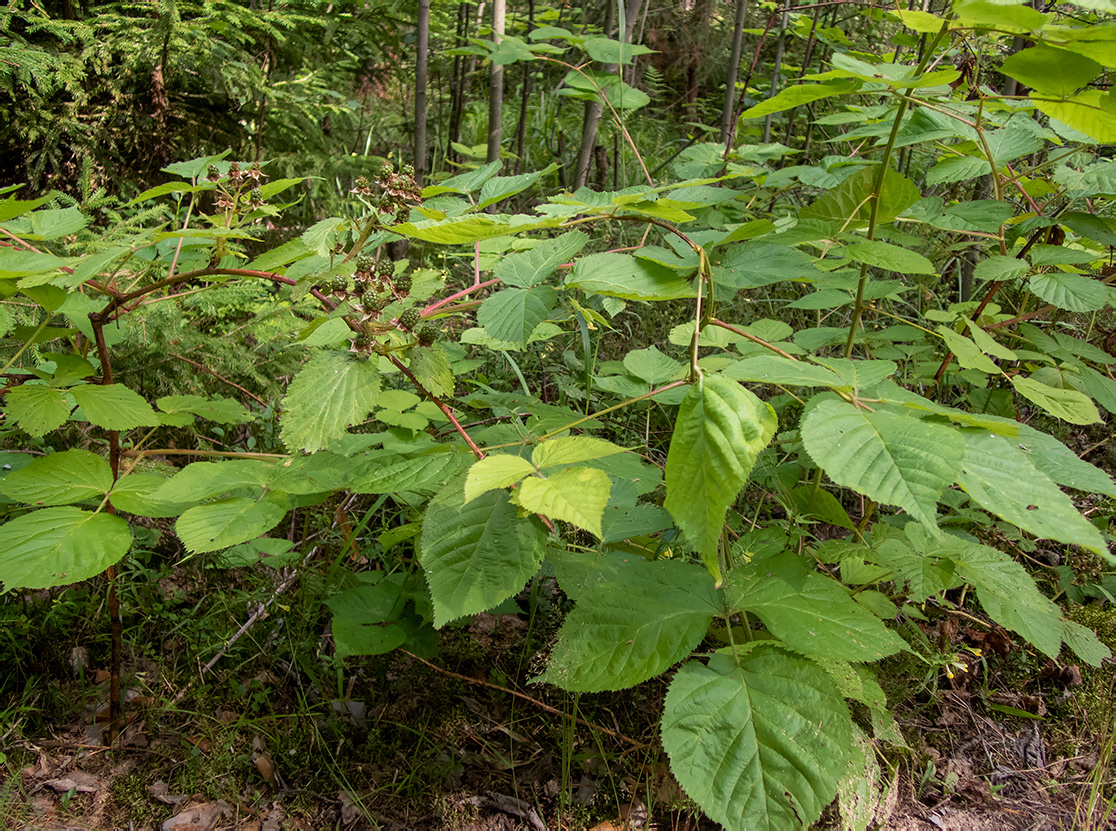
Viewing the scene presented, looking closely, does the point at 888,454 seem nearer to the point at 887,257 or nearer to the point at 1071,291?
the point at 887,257

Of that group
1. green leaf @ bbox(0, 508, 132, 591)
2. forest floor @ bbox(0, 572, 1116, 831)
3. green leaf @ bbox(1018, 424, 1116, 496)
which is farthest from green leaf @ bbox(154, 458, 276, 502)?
green leaf @ bbox(1018, 424, 1116, 496)

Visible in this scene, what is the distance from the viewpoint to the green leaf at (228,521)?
1.11 m

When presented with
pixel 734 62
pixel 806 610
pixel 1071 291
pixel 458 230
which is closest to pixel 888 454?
pixel 806 610

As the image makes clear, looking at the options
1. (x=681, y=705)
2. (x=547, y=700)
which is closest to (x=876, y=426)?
(x=681, y=705)

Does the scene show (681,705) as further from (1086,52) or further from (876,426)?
(1086,52)

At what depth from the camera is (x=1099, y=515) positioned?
82.6 inches

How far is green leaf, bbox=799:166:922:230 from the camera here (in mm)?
1337

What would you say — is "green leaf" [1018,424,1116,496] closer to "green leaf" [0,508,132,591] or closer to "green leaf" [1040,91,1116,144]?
"green leaf" [1040,91,1116,144]

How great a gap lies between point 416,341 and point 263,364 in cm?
157

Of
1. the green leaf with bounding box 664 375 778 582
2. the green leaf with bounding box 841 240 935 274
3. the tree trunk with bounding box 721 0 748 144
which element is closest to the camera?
the green leaf with bounding box 664 375 778 582

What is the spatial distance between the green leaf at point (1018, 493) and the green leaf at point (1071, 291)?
37.0 inches

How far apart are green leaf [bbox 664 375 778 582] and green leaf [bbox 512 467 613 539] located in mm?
88

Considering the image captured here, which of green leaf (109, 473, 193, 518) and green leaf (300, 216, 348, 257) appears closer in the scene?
green leaf (300, 216, 348, 257)

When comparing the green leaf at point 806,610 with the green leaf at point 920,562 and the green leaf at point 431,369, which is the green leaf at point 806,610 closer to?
the green leaf at point 920,562
